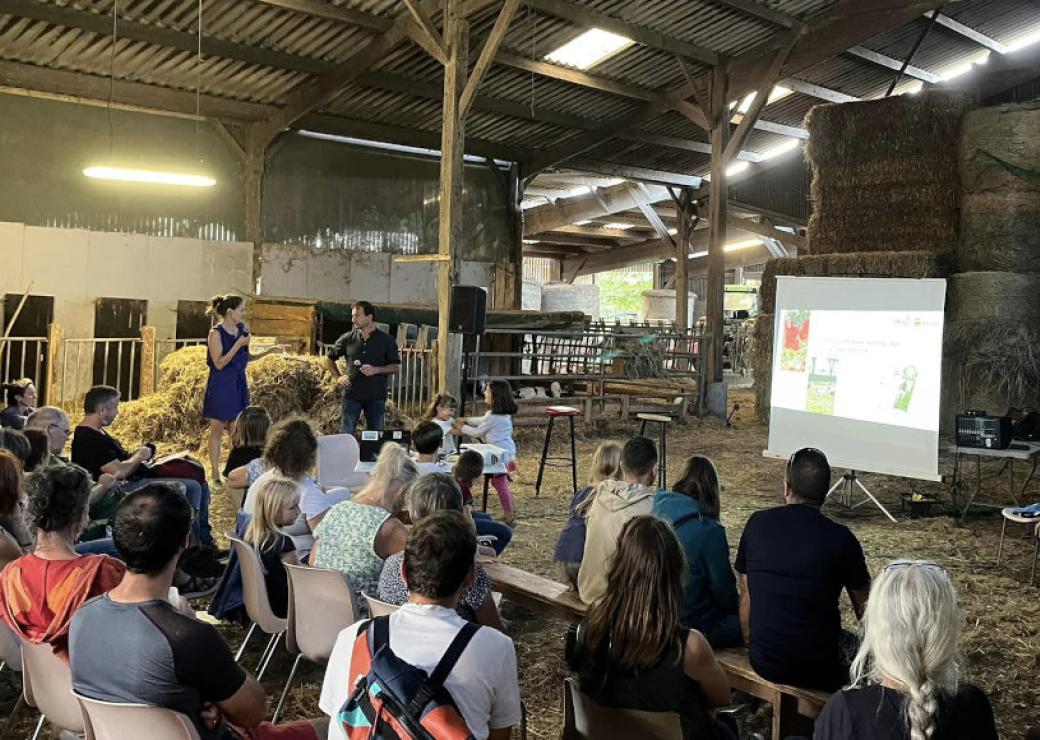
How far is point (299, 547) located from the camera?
343cm

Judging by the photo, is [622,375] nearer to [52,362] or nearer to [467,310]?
[467,310]

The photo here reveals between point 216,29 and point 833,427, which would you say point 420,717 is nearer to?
point 833,427

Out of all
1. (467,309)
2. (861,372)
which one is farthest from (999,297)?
(467,309)

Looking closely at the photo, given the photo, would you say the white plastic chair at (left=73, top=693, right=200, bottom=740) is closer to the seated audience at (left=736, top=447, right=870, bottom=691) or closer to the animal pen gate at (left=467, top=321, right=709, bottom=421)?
the seated audience at (left=736, top=447, right=870, bottom=691)

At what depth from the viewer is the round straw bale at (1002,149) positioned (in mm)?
7801

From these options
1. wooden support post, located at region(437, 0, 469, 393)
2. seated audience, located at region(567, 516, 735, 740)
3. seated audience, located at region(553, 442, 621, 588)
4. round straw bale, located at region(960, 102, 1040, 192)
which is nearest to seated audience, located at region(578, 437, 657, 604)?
seated audience, located at region(553, 442, 621, 588)

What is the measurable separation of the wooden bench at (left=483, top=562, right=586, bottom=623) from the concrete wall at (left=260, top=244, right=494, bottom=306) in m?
9.41

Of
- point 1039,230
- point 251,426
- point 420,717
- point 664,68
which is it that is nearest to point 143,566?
point 420,717

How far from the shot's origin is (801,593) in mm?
2541

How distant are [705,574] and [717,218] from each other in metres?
9.94

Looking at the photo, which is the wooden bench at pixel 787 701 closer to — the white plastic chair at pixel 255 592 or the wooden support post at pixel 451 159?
the white plastic chair at pixel 255 592

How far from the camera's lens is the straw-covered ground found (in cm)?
330

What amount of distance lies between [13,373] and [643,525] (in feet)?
31.2

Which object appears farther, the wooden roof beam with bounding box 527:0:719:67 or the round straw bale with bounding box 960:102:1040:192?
the wooden roof beam with bounding box 527:0:719:67
